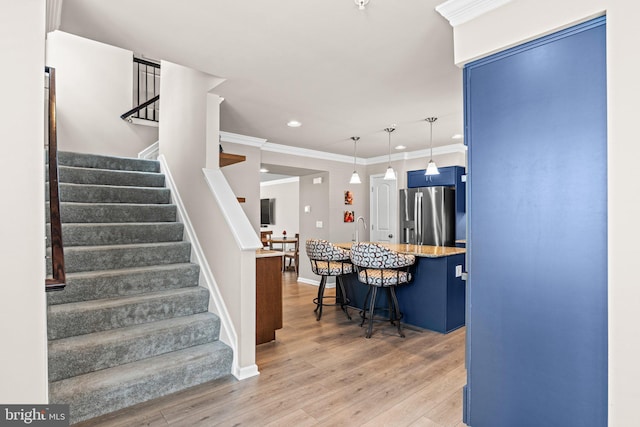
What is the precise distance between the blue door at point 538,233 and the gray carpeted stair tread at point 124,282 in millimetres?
2484

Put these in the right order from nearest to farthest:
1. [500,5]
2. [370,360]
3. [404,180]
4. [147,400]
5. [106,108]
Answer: [500,5] < [147,400] < [370,360] < [106,108] < [404,180]

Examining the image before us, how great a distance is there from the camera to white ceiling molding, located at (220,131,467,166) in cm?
487

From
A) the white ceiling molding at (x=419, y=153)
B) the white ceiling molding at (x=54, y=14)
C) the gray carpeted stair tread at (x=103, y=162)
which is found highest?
the white ceiling molding at (x=54, y=14)

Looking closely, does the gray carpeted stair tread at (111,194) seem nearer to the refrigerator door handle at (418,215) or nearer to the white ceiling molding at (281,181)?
the refrigerator door handle at (418,215)

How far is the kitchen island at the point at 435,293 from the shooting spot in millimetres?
3748

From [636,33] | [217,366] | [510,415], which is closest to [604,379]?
[510,415]

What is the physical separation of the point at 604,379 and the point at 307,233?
545 cm

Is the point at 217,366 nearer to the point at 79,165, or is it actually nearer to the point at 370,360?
the point at 370,360

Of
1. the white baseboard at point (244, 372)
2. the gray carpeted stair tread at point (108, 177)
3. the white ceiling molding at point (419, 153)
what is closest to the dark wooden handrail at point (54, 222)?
the white baseboard at point (244, 372)

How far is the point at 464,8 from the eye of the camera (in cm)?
186

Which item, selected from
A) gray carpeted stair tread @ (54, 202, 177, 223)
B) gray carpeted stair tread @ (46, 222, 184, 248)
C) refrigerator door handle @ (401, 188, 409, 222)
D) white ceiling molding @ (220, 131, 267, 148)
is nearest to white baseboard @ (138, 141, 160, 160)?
white ceiling molding @ (220, 131, 267, 148)

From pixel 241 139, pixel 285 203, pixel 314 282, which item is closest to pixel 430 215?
pixel 314 282

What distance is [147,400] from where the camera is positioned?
7.62 feet

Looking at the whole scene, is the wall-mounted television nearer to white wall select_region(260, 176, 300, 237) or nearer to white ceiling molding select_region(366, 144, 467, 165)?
white wall select_region(260, 176, 300, 237)
